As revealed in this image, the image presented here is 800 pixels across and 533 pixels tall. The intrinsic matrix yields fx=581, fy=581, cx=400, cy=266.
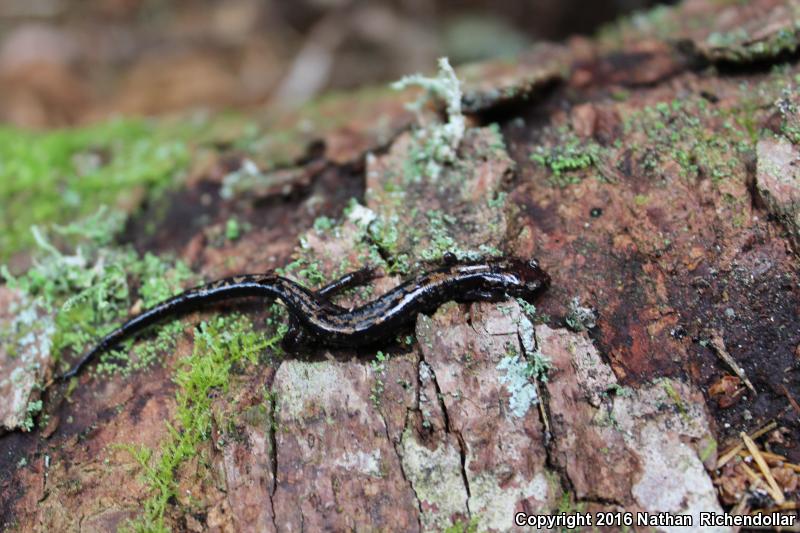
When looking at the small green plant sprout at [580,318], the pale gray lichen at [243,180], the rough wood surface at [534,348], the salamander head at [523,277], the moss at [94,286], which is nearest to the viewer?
the rough wood surface at [534,348]

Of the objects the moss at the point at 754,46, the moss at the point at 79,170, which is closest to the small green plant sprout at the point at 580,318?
the moss at the point at 754,46

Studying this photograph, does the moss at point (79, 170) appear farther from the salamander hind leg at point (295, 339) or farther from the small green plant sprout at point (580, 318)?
the small green plant sprout at point (580, 318)

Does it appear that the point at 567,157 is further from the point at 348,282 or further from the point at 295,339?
the point at 295,339

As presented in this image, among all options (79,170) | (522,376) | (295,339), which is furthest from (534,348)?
(79,170)

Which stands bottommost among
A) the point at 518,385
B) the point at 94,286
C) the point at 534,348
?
the point at 518,385

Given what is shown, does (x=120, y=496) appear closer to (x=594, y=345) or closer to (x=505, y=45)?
(x=594, y=345)

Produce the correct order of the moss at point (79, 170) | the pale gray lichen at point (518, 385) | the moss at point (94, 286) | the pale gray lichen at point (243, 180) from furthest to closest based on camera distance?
Result: 1. the moss at point (79, 170)
2. the pale gray lichen at point (243, 180)
3. the moss at point (94, 286)
4. the pale gray lichen at point (518, 385)

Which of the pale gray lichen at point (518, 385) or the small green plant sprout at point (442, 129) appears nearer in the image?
the pale gray lichen at point (518, 385)
